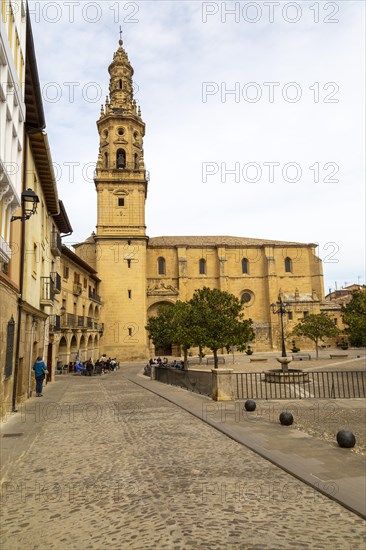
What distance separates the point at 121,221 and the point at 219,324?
25554 mm

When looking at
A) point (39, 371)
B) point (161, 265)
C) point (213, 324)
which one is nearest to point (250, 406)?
point (39, 371)

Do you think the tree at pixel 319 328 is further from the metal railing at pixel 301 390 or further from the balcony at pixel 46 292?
the balcony at pixel 46 292

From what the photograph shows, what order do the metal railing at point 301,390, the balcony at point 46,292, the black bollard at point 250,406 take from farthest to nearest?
the balcony at point 46,292
the metal railing at point 301,390
the black bollard at point 250,406

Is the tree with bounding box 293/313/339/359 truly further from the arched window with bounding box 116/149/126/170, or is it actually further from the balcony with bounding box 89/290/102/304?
Answer: the arched window with bounding box 116/149/126/170

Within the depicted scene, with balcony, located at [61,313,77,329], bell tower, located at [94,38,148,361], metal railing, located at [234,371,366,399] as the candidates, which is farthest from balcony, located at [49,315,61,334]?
bell tower, located at [94,38,148,361]

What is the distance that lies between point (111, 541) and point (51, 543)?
1.87 feet

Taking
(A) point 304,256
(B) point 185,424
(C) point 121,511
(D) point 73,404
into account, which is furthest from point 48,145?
(A) point 304,256

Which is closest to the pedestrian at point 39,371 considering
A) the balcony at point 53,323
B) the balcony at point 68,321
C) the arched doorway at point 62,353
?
the balcony at point 53,323

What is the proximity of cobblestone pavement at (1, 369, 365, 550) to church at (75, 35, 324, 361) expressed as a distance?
Answer: 34.8 meters

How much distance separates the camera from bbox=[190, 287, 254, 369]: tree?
2250cm

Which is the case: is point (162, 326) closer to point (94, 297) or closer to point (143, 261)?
point (94, 297)

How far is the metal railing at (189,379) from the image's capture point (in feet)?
47.8

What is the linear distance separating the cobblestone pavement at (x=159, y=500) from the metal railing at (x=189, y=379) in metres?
6.43

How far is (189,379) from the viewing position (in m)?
16.9
